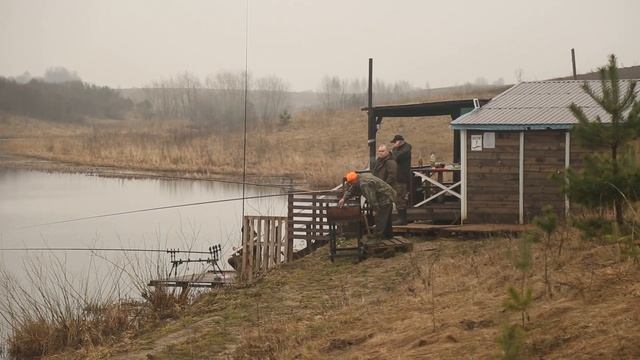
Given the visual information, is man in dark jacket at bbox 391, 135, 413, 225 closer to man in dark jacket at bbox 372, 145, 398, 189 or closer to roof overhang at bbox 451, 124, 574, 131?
man in dark jacket at bbox 372, 145, 398, 189

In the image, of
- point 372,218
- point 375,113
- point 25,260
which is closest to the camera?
point 372,218

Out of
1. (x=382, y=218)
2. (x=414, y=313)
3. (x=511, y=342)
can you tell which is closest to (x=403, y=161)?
(x=382, y=218)

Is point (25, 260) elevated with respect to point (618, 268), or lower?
lower

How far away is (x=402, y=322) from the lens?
8.34 metres

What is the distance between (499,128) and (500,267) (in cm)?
565

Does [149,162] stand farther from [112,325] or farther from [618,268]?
[618,268]

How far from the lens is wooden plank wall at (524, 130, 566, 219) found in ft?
49.4

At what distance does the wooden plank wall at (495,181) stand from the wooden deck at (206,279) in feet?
14.9

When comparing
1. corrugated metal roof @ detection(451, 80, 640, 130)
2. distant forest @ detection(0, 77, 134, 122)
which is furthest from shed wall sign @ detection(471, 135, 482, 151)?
distant forest @ detection(0, 77, 134, 122)

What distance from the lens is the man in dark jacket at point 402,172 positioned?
1550 centimetres

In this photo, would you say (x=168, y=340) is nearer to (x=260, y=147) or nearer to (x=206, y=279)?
(x=206, y=279)

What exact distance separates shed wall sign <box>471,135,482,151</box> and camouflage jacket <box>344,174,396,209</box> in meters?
2.41

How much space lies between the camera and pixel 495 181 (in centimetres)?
1542

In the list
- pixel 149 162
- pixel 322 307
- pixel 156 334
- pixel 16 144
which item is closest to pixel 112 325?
pixel 156 334
